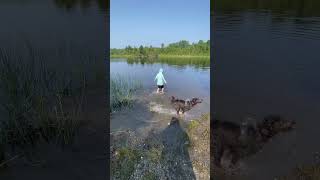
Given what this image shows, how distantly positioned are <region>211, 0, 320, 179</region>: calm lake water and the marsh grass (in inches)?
68.9

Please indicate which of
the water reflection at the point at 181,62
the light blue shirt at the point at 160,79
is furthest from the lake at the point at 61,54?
the water reflection at the point at 181,62

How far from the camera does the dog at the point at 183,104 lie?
6816mm

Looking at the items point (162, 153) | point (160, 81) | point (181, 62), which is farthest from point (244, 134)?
point (181, 62)

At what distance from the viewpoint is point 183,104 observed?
6.87m

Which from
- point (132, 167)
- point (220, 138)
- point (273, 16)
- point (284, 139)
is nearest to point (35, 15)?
point (132, 167)

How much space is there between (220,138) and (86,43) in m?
1.87

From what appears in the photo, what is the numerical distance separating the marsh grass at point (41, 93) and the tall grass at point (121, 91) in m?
2.26

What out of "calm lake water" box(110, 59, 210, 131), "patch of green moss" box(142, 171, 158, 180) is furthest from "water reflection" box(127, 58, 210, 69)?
"patch of green moss" box(142, 171, 158, 180)

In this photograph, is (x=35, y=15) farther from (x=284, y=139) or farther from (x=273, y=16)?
(x=273, y=16)

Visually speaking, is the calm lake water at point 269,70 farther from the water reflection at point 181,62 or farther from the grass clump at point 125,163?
the water reflection at point 181,62

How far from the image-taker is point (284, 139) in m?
5.22

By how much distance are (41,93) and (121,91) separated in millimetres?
2906

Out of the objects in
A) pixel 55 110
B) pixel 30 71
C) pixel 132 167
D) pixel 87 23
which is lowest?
pixel 132 167

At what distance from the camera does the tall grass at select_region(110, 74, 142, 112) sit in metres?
6.95
